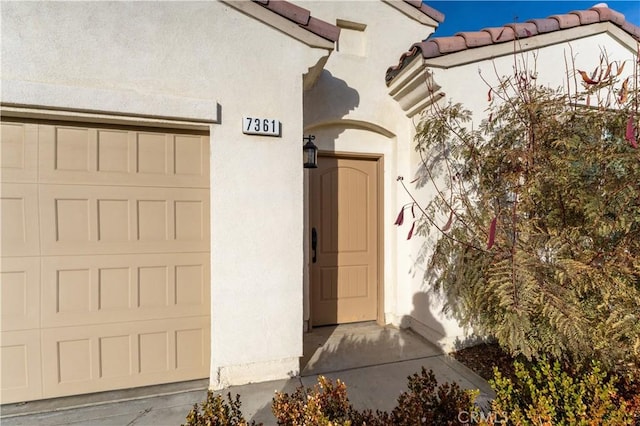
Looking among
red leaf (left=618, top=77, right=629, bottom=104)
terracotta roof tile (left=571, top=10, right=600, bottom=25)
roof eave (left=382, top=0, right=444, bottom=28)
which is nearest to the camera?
red leaf (left=618, top=77, right=629, bottom=104)

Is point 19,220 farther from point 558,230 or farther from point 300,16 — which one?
point 558,230

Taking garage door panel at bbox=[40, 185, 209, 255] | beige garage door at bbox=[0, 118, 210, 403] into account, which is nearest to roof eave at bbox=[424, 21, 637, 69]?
beige garage door at bbox=[0, 118, 210, 403]

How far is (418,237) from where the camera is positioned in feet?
14.3

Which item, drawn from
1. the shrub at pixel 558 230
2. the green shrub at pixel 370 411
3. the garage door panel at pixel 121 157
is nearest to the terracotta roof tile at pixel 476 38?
the shrub at pixel 558 230

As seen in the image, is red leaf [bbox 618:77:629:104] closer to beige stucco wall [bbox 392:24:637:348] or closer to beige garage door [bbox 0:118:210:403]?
beige stucco wall [bbox 392:24:637:348]

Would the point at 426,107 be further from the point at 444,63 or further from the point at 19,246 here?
the point at 19,246

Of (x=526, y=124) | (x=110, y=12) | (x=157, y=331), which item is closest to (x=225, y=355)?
(x=157, y=331)

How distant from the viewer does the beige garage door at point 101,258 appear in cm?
272

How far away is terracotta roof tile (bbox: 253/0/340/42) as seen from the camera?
305 centimetres

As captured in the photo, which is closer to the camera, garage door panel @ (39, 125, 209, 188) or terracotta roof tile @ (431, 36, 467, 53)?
garage door panel @ (39, 125, 209, 188)

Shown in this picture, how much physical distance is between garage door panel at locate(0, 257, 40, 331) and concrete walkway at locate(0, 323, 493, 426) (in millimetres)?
758

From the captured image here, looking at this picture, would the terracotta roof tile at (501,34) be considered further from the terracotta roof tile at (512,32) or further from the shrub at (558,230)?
the shrub at (558,230)

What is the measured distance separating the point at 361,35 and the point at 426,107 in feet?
5.16

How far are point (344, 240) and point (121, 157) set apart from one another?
9.92 feet
